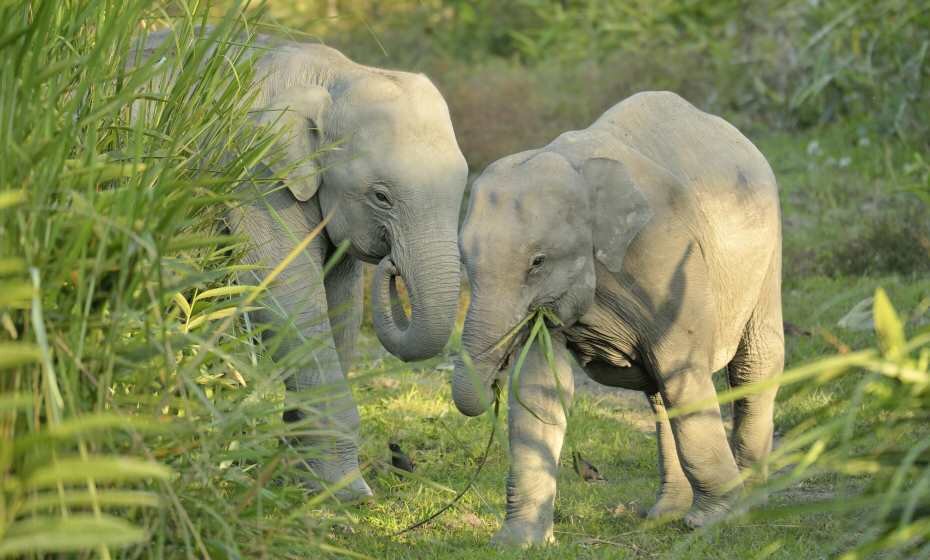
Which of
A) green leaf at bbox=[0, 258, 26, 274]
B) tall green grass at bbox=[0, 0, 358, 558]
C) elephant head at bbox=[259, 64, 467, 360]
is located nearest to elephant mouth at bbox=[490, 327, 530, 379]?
elephant head at bbox=[259, 64, 467, 360]

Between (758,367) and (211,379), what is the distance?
2.83 meters

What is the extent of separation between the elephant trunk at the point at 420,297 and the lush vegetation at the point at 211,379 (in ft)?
1.99

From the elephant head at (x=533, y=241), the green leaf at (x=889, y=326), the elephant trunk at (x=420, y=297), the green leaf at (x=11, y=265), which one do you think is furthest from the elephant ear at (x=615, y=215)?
the green leaf at (x=11, y=265)

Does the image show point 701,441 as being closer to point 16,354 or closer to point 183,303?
point 183,303

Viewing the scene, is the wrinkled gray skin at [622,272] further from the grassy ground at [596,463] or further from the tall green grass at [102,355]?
the tall green grass at [102,355]

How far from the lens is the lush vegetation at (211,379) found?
9.36 ft

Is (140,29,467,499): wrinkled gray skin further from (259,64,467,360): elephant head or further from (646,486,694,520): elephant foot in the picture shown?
(646,486,694,520): elephant foot

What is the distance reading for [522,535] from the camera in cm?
509

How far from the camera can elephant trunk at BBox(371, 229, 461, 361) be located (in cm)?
589

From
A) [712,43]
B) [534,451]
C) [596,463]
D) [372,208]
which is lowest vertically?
[712,43]

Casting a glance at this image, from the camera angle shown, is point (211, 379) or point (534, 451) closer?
point (211, 379)

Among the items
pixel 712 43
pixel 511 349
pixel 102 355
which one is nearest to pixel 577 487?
pixel 511 349

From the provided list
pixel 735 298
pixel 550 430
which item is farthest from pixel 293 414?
pixel 735 298

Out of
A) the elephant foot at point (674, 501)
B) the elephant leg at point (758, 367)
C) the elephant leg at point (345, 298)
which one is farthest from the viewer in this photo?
the elephant leg at point (345, 298)
